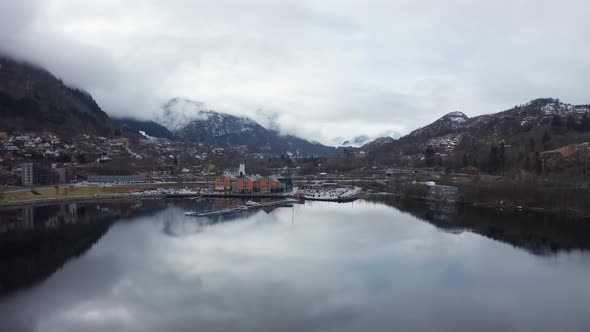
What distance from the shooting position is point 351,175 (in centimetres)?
3853

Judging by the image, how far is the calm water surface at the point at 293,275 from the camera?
19.9 feet

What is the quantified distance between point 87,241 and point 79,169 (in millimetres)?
21221

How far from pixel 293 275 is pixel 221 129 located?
94373 mm

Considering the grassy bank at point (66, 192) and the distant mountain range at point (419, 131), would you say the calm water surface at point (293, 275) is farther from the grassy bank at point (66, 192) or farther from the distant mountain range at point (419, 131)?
the distant mountain range at point (419, 131)

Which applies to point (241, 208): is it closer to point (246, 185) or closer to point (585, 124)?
point (246, 185)

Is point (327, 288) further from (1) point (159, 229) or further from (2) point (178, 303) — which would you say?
(1) point (159, 229)

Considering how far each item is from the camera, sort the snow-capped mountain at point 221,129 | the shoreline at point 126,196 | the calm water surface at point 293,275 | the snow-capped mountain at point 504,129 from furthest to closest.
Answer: the snow-capped mountain at point 221,129, the snow-capped mountain at point 504,129, the shoreline at point 126,196, the calm water surface at point 293,275

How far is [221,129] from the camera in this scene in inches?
3942

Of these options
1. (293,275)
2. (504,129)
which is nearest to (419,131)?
(504,129)

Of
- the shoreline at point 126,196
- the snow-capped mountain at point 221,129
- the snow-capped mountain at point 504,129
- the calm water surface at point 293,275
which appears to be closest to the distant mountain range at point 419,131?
the snow-capped mountain at point 504,129

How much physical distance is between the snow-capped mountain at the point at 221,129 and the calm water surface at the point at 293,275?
79251 mm

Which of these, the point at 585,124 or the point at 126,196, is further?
the point at 585,124

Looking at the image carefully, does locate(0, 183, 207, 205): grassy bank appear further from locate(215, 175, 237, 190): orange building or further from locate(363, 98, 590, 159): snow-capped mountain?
locate(363, 98, 590, 159): snow-capped mountain

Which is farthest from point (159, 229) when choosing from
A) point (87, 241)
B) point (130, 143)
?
point (130, 143)
